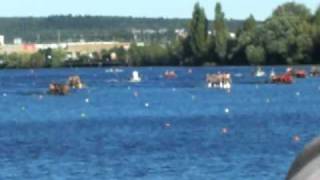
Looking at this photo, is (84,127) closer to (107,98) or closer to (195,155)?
(195,155)

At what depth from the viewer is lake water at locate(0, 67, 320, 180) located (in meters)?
31.5

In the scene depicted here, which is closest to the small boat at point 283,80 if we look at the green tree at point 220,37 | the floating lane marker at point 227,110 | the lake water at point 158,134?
the lake water at point 158,134

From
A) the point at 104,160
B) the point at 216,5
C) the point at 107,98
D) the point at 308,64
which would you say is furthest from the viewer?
the point at 216,5

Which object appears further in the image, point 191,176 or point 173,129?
point 173,129

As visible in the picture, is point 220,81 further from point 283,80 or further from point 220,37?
point 220,37

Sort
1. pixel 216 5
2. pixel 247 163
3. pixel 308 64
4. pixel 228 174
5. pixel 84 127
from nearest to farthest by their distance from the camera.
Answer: pixel 228 174 < pixel 247 163 < pixel 84 127 < pixel 308 64 < pixel 216 5

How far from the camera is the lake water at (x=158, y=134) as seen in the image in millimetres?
31469

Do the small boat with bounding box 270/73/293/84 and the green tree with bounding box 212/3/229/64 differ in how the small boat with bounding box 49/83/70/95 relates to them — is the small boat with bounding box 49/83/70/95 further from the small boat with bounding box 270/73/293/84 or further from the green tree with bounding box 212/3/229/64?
the green tree with bounding box 212/3/229/64

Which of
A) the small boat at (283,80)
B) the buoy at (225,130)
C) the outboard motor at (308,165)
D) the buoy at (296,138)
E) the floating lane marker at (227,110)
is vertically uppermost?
the outboard motor at (308,165)

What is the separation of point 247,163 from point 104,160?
4799mm

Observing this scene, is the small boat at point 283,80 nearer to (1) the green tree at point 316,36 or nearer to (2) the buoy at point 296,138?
(1) the green tree at point 316,36

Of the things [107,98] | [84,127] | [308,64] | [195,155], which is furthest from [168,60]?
[195,155]

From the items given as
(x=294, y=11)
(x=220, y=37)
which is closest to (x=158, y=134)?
(x=220, y=37)

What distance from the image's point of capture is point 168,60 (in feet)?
596
